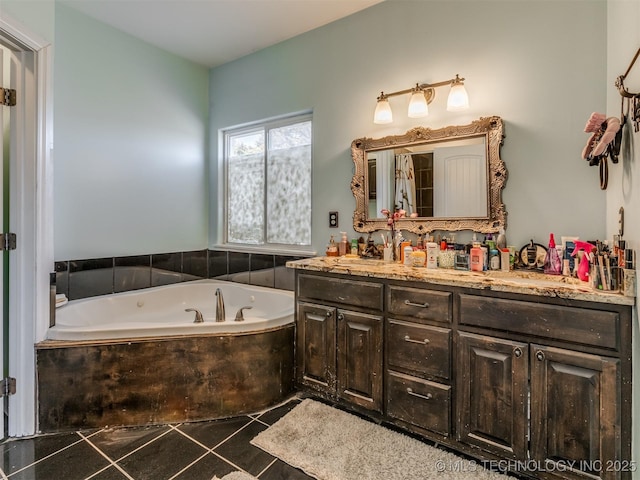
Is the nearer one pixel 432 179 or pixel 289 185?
pixel 432 179

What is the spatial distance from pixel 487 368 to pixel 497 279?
42 cm

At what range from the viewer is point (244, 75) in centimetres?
323

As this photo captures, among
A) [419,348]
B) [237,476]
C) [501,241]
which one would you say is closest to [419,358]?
[419,348]

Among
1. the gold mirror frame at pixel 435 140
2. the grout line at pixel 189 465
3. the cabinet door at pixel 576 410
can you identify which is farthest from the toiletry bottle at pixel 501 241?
the grout line at pixel 189 465

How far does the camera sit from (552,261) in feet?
5.87

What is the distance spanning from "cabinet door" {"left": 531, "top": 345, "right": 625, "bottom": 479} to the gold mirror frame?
2.90ft

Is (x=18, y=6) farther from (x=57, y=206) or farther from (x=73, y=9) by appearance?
(x=57, y=206)

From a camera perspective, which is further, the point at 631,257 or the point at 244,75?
the point at 244,75

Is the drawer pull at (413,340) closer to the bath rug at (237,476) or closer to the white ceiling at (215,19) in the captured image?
the bath rug at (237,476)

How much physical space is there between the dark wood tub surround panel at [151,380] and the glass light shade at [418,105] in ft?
5.66


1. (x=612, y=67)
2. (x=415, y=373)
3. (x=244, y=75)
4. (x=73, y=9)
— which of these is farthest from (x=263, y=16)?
(x=415, y=373)

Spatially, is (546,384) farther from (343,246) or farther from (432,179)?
(343,246)

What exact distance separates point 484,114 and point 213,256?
278 centimetres

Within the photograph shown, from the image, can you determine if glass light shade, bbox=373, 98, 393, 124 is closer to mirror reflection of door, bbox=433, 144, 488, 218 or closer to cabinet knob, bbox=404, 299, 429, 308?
mirror reflection of door, bbox=433, 144, 488, 218
